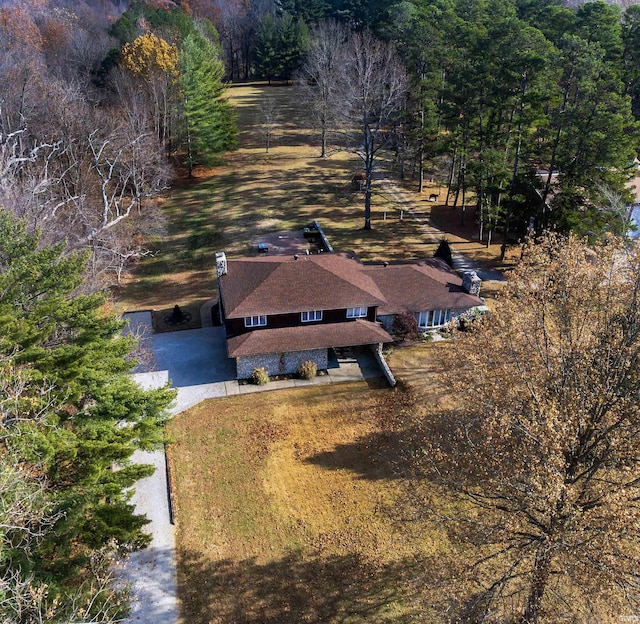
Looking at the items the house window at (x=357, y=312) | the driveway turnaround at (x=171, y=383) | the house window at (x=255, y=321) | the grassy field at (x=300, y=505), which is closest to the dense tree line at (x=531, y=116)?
the house window at (x=357, y=312)

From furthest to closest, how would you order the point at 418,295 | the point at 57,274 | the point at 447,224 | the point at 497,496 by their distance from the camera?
1. the point at 447,224
2. the point at 418,295
3. the point at 57,274
4. the point at 497,496

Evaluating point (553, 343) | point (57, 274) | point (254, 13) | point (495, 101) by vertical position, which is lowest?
point (553, 343)

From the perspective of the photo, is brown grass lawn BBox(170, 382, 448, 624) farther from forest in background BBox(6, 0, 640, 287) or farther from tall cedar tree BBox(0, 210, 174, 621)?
forest in background BBox(6, 0, 640, 287)

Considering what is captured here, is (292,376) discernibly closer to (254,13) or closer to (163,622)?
(163,622)

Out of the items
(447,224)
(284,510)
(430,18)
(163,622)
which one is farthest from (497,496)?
(430,18)

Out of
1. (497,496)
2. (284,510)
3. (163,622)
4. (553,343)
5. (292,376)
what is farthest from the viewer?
(292,376)
